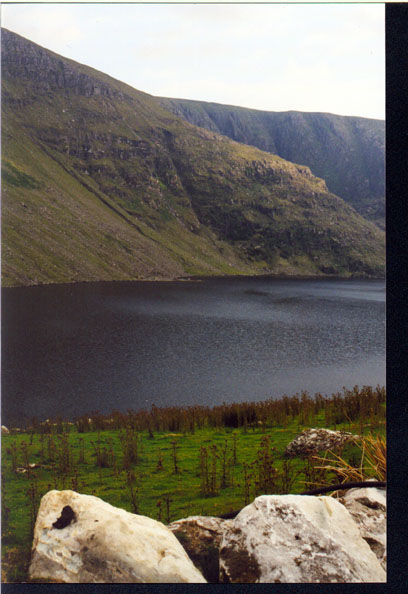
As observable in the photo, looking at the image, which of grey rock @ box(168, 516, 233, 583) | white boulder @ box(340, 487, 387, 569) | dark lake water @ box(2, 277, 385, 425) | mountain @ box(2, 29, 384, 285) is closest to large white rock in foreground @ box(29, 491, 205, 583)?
grey rock @ box(168, 516, 233, 583)

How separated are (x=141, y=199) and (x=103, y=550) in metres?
60.9

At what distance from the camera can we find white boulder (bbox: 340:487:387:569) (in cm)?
254

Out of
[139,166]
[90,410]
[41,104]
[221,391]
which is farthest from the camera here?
[139,166]

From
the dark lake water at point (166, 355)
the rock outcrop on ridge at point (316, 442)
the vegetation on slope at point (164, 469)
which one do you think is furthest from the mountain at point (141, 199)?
the rock outcrop on ridge at point (316, 442)

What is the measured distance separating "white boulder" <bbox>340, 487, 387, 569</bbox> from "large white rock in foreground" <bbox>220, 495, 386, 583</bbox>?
19cm

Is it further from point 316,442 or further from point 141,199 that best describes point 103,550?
point 141,199

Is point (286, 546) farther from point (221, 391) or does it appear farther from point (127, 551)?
point (221, 391)

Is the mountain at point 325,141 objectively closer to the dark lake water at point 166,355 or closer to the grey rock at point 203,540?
the grey rock at point 203,540

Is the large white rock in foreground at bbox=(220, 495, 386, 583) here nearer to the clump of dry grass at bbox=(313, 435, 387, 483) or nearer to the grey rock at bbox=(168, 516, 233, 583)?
the grey rock at bbox=(168, 516, 233, 583)
